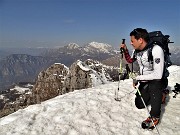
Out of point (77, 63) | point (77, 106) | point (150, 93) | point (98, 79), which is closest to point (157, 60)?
point (150, 93)

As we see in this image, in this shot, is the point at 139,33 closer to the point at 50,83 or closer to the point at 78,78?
the point at 78,78

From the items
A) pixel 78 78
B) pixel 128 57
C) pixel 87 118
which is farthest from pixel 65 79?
pixel 87 118

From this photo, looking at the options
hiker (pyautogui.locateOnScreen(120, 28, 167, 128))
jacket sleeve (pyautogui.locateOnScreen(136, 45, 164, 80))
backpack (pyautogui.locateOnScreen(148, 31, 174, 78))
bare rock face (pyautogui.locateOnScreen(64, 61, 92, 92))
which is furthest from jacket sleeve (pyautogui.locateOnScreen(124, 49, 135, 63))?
bare rock face (pyautogui.locateOnScreen(64, 61, 92, 92))

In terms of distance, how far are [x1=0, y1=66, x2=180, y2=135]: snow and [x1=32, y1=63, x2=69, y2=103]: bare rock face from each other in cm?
2553

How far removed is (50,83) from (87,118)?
2951cm

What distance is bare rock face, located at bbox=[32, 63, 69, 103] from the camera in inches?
1533

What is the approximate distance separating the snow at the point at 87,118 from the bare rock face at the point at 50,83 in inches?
1005

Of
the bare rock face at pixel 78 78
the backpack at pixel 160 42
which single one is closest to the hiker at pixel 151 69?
the backpack at pixel 160 42

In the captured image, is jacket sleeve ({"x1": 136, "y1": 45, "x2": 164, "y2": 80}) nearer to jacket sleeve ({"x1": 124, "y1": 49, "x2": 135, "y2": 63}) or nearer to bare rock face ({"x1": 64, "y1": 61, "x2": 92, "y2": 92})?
jacket sleeve ({"x1": 124, "y1": 49, "x2": 135, "y2": 63})

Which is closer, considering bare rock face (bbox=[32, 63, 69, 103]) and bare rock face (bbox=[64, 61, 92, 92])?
bare rock face (bbox=[64, 61, 92, 92])

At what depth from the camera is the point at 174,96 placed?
571 inches

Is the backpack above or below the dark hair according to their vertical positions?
below

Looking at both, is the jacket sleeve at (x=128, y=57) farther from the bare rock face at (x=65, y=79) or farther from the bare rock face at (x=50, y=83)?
the bare rock face at (x=50, y=83)

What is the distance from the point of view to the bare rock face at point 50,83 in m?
38.9
